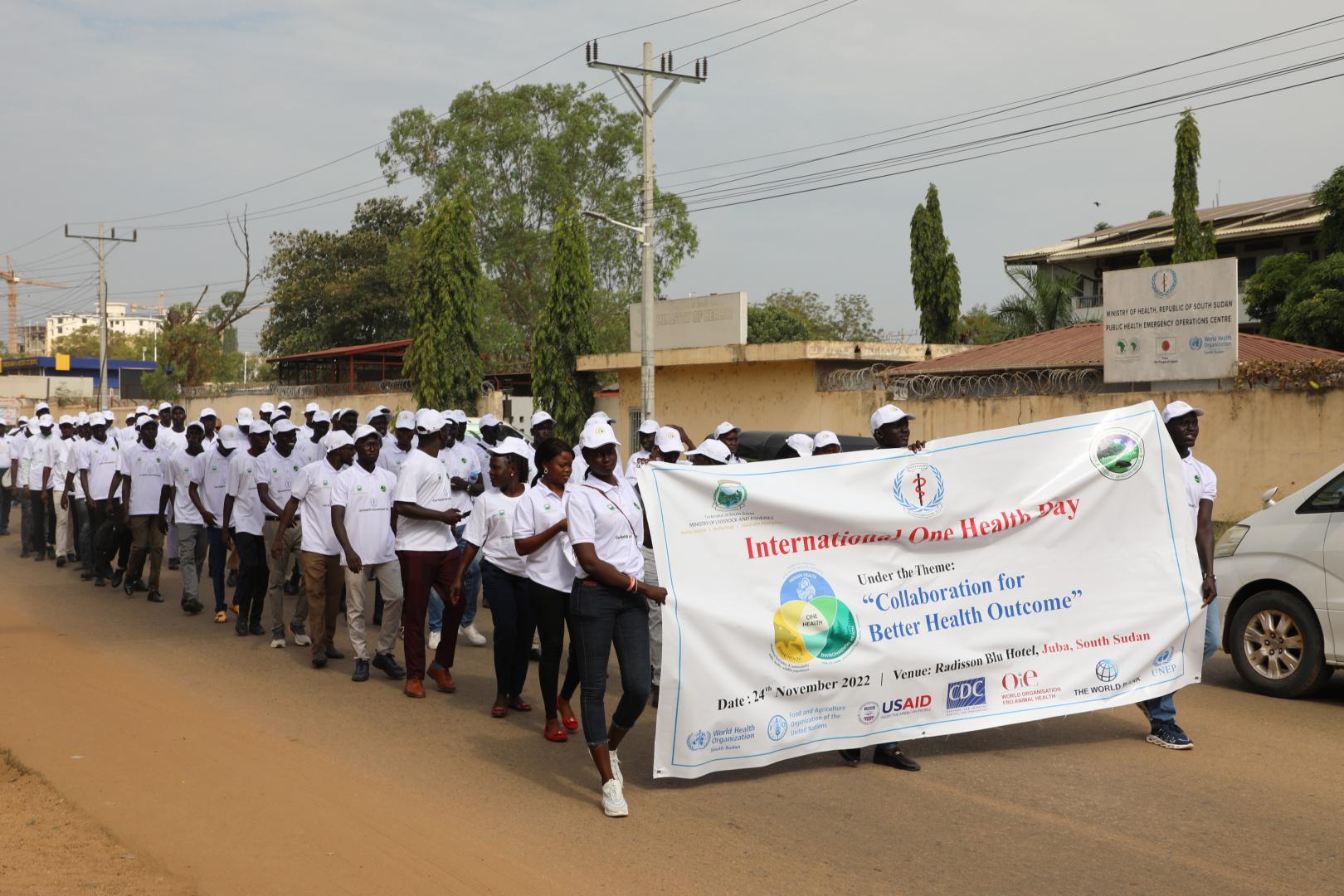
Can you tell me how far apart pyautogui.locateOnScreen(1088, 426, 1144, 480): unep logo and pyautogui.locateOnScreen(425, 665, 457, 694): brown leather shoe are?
15.1 feet

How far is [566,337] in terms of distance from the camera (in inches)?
1364

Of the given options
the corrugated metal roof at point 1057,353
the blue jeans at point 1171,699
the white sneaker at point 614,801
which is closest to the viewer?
the white sneaker at point 614,801

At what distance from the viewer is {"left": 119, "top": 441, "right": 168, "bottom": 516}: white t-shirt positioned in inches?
512

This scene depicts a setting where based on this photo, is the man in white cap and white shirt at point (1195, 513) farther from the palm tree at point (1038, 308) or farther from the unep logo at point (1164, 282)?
the palm tree at point (1038, 308)

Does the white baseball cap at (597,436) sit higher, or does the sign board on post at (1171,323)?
the sign board on post at (1171,323)

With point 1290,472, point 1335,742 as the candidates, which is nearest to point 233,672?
point 1335,742

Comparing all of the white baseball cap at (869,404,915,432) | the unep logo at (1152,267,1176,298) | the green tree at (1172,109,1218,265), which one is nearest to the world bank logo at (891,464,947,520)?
the white baseball cap at (869,404,915,432)

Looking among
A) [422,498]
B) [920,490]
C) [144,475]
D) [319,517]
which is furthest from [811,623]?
[144,475]

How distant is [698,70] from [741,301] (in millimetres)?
5306

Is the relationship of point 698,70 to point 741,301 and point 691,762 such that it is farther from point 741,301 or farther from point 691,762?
point 691,762

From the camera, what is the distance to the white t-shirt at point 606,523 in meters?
6.09

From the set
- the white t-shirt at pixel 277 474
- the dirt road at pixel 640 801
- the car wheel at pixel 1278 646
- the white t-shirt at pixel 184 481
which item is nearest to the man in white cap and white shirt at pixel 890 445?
the dirt road at pixel 640 801

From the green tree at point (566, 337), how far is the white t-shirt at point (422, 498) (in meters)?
25.6

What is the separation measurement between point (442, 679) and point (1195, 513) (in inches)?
203
